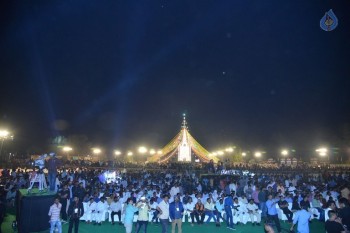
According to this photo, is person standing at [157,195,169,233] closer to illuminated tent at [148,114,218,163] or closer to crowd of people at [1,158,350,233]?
crowd of people at [1,158,350,233]

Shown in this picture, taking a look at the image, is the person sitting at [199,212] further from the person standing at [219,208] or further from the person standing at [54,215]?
the person standing at [54,215]

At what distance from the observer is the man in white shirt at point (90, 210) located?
16.2m

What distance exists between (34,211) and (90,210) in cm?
409

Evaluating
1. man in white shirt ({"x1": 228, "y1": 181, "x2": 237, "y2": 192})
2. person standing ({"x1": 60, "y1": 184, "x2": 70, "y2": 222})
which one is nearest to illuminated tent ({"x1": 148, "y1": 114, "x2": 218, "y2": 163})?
man in white shirt ({"x1": 228, "y1": 181, "x2": 237, "y2": 192})

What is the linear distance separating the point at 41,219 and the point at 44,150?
4234 centimetres

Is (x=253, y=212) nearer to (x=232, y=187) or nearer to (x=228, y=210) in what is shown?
(x=228, y=210)

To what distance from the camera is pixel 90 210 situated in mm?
16234

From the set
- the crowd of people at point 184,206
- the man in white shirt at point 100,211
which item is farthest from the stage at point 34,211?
the man in white shirt at point 100,211

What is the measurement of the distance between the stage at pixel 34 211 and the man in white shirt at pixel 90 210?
3.24 m

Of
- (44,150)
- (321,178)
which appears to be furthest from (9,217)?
(44,150)

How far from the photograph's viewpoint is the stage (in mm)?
12180

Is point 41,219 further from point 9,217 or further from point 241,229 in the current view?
point 241,229

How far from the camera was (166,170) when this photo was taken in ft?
99.1

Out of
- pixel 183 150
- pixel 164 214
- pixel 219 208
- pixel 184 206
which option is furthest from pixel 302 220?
pixel 183 150
